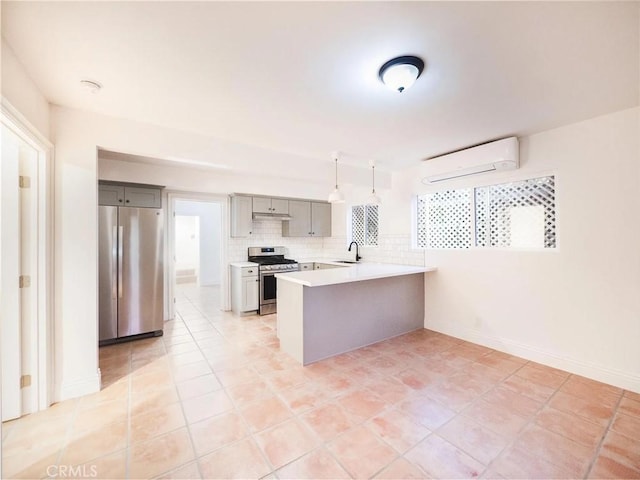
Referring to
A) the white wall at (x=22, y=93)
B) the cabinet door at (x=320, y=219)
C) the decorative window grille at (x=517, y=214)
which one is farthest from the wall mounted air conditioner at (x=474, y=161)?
the white wall at (x=22, y=93)

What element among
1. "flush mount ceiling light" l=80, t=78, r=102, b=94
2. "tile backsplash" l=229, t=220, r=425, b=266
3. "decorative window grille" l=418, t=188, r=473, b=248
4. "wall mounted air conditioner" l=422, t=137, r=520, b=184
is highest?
"flush mount ceiling light" l=80, t=78, r=102, b=94

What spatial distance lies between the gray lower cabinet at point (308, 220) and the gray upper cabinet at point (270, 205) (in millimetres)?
129

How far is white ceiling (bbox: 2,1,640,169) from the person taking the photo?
1.30m

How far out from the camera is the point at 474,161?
3.09 metres

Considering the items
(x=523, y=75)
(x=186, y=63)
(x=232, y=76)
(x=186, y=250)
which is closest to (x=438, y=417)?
(x=523, y=75)

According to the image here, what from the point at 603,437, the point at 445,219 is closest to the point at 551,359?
the point at 603,437

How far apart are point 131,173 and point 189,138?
1440 millimetres

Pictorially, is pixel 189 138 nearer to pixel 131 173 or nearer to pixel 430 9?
pixel 131 173

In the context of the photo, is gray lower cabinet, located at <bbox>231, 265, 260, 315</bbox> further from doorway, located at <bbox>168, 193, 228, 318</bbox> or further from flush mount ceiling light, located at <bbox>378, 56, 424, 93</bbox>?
flush mount ceiling light, located at <bbox>378, 56, 424, 93</bbox>

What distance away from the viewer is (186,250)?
8.22m

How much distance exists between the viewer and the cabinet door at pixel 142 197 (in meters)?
3.43

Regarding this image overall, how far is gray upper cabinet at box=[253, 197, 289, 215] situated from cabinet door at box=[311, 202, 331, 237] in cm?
61

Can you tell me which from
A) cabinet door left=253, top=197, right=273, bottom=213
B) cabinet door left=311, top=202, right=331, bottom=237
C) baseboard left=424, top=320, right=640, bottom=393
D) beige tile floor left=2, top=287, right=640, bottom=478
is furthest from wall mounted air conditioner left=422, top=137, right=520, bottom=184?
cabinet door left=253, top=197, right=273, bottom=213

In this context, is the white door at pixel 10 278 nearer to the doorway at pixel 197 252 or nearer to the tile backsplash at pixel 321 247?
the tile backsplash at pixel 321 247
